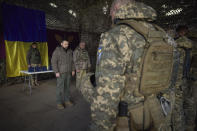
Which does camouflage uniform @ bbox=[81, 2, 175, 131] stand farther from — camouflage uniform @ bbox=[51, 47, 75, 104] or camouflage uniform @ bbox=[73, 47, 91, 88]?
camouflage uniform @ bbox=[73, 47, 91, 88]

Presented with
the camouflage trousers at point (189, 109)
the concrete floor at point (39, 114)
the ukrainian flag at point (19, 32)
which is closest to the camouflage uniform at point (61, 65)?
the concrete floor at point (39, 114)

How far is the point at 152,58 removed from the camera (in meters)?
1.01

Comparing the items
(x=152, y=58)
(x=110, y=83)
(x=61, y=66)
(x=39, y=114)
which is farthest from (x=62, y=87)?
(x=152, y=58)

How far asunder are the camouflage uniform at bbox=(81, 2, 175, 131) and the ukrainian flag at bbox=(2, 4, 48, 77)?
16.4 feet

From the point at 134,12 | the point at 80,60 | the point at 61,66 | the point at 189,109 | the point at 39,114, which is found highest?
the point at 134,12

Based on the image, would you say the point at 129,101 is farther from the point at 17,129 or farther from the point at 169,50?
the point at 17,129

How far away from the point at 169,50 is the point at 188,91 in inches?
74.6

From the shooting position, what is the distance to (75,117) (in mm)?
2803

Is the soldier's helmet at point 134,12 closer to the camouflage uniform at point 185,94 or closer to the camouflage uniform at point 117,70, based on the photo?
the camouflage uniform at point 117,70

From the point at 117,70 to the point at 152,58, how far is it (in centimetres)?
31

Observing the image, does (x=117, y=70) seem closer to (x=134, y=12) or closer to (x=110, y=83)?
(x=110, y=83)

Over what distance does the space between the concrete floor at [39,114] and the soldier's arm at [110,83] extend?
5.46 ft

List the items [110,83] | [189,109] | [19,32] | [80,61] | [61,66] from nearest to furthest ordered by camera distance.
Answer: [110,83], [189,109], [61,66], [80,61], [19,32]

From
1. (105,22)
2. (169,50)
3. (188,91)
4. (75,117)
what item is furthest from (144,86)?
(105,22)
